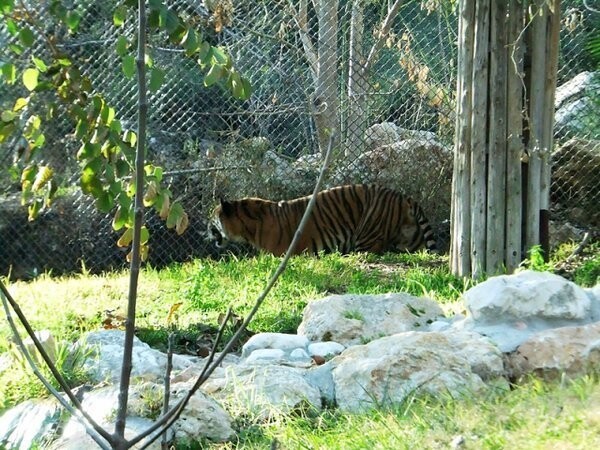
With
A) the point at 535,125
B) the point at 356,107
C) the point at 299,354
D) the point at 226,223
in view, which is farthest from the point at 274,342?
the point at 356,107

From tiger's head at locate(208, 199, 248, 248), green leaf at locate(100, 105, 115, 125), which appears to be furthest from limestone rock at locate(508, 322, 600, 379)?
tiger's head at locate(208, 199, 248, 248)

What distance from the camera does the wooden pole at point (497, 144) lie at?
6.95 meters

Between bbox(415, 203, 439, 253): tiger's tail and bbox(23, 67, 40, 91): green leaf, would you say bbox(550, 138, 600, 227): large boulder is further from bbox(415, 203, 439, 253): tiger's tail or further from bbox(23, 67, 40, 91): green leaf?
bbox(23, 67, 40, 91): green leaf

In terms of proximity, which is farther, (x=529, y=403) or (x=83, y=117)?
(x=529, y=403)

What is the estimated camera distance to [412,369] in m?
4.08

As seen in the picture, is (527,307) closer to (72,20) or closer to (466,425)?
(466,425)

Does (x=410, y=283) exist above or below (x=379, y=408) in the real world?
below

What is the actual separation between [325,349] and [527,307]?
3.56 feet

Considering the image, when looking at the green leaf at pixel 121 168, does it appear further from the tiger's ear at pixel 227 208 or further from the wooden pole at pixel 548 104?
the tiger's ear at pixel 227 208

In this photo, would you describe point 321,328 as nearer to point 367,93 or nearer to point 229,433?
point 229,433

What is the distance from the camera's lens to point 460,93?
23.6ft

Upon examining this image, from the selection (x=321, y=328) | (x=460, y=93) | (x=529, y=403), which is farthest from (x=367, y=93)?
(x=529, y=403)

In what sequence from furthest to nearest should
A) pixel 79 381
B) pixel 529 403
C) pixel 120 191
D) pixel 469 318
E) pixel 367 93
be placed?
pixel 367 93, pixel 469 318, pixel 79 381, pixel 529 403, pixel 120 191

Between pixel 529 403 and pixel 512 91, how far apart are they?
400cm
